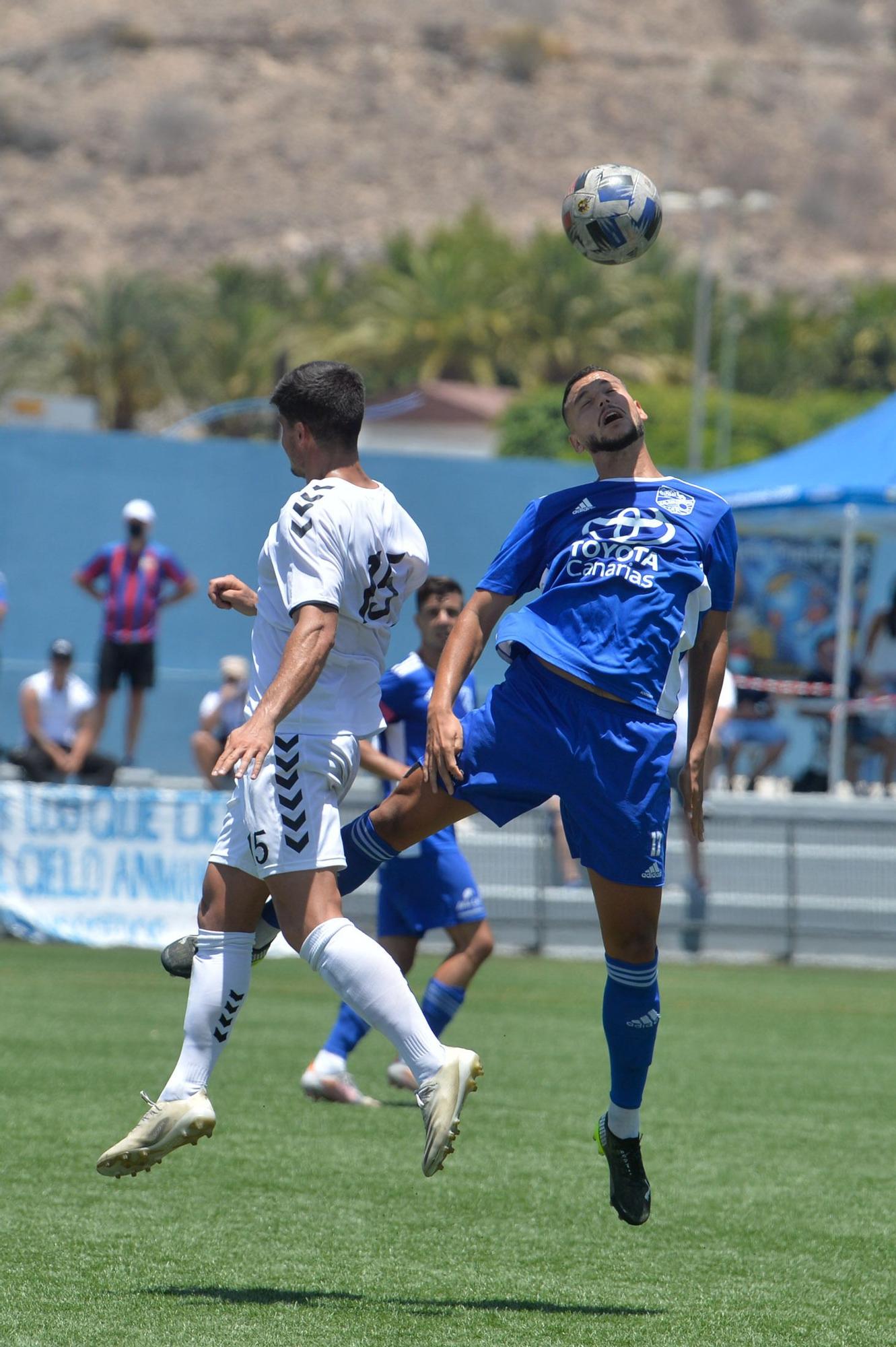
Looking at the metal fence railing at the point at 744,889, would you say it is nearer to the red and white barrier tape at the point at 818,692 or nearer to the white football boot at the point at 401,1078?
the red and white barrier tape at the point at 818,692

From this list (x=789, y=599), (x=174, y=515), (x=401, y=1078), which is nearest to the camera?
(x=401, y=1078)

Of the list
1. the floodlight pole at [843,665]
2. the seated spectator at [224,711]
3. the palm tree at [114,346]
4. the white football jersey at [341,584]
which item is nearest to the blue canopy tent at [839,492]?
the floodlight pole at [843,665]

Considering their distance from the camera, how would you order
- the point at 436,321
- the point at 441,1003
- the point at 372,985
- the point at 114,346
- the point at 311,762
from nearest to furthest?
1. the point at 372,985
2. the point at 311,762
3. the point at 441,1003
4. the point at 114,346
5. the point at 436,321

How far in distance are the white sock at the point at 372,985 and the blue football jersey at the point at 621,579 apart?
3.03ft

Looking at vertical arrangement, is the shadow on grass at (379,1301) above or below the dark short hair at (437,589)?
below

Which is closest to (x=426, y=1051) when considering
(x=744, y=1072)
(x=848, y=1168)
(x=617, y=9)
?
(x=848, y=1168)

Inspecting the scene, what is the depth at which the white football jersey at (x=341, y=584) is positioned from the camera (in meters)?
4.98

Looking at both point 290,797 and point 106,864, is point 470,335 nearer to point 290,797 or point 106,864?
point 106,864

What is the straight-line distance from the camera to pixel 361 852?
531 cm

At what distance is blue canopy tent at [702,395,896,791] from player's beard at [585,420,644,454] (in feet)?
A: 36.3

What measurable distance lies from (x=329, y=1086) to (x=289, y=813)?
3.28 meters

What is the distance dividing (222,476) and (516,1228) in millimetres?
18348

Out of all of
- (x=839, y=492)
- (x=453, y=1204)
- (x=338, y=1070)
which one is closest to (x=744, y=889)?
(x=839, y=492)

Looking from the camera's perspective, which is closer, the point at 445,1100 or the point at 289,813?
the point at 445,1100
